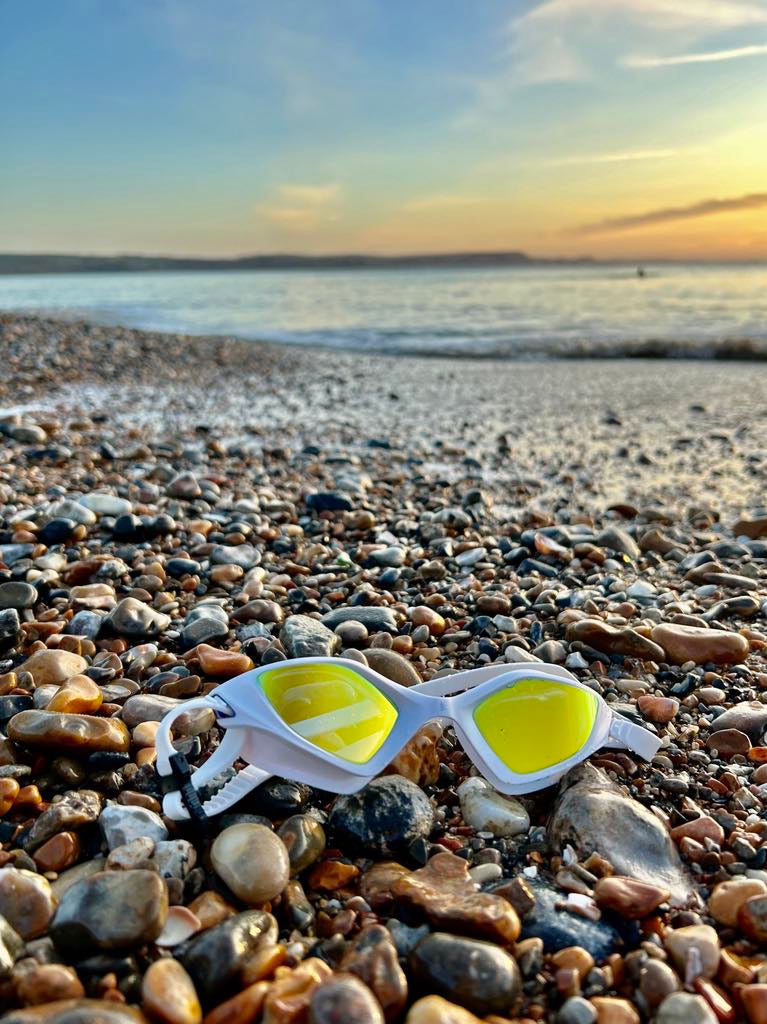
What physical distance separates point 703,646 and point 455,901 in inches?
68.8

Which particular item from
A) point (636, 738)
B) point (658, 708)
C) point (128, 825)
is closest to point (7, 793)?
point (128, 825)

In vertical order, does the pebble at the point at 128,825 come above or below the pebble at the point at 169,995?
above

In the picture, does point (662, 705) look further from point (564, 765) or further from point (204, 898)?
point (204, 898)

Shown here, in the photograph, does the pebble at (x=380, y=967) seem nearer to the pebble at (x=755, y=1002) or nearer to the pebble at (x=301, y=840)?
the pebble at (x=301, y=840)

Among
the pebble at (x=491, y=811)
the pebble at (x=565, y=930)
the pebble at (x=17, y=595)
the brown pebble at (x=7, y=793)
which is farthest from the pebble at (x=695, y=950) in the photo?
the pebble at (x=17, y=595)

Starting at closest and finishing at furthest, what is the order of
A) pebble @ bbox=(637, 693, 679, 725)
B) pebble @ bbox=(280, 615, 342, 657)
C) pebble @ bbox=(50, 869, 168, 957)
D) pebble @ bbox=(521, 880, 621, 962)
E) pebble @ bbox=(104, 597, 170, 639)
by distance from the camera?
pebble @ bbox=(50, 869, 168, 957) < pebble @ bbox=(521, 880, 621, 962) < pebble @ bbox=(637, 693, 679, 725) < pebble @ bbox=(280, 615, 342, 657) < pebble @ bbox=(104, 597, 170, 639)

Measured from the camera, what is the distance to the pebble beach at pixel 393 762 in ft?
4.95

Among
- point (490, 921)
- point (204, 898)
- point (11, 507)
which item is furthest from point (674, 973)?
point (11, 507)

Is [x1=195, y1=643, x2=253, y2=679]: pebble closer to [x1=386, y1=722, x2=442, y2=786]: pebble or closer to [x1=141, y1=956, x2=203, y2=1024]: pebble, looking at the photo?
[x1=386, y1=722, x2=442, y2=786]: pebble

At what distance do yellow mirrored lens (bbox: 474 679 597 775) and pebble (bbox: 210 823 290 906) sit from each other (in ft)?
2.34

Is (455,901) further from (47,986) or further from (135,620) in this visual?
(135,620)

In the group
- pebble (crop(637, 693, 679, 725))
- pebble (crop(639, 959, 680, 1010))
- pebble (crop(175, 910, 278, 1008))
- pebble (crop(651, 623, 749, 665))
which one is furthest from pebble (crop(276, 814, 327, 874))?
pebble (crop(651, 623, 749, 665))

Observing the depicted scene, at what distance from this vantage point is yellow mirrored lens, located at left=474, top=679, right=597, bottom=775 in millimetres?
2172

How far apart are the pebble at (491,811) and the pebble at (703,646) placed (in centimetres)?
121
